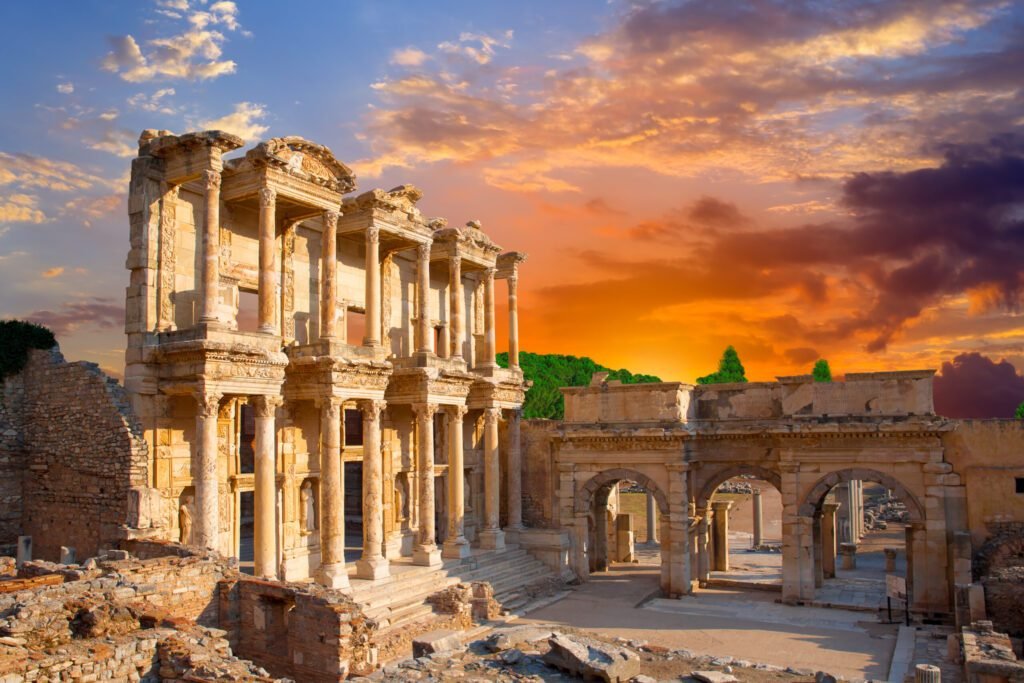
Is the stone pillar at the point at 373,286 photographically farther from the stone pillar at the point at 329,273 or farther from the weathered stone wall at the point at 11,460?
the weathered stone wall at the point at 11,460

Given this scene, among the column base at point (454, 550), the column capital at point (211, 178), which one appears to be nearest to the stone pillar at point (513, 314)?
the column base at point (454, 550)

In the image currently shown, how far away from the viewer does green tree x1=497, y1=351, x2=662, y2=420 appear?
65.8 meters

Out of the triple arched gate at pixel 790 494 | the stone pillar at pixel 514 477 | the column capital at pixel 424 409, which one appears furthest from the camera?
the stone pillar at pixel 514 477

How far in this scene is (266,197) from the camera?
846 inches

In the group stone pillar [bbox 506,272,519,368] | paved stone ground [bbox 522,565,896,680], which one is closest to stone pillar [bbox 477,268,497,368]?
stone pillar [bbox 506,272,519,368]

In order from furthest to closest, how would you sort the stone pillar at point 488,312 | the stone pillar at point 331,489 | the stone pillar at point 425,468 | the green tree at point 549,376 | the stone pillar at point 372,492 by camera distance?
the green tree at point 549,376, the stone pillar at point 488,312, the stone pillar at point 425,468, the stone pillar at point 372,492, the stone pillar at point 331,489

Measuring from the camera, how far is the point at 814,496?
25.7 meters

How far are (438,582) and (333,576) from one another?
3.75 metres

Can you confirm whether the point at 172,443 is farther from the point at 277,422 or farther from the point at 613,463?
the point at 613,463

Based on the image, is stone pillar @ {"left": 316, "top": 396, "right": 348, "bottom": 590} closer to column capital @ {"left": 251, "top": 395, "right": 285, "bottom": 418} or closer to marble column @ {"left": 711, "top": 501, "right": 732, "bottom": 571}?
column capital @ {"left": 251, "top": 395, "right": 285, "bottom": 418}

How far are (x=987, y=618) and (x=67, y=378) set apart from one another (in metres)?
23.3

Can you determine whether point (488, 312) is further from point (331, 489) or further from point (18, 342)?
point (18, 342)

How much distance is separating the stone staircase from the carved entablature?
11014mm

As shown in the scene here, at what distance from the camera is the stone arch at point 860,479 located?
24.4 metres
